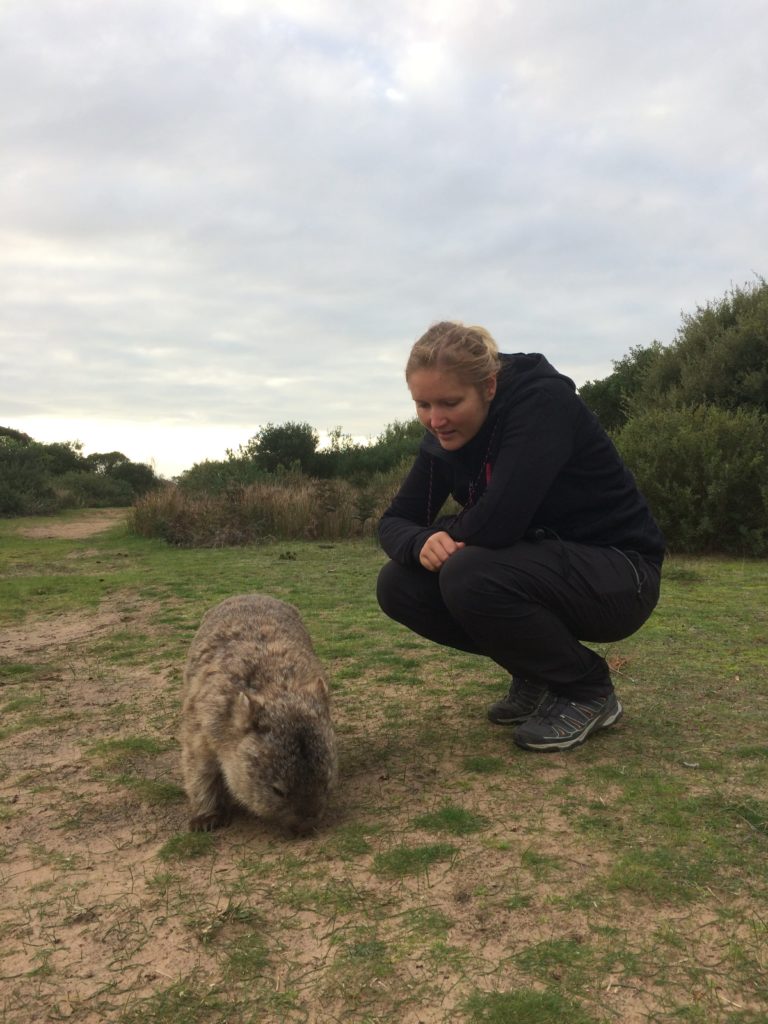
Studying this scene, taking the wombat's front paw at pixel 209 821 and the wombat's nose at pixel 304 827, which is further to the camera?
the wombat's front paw at pixel 209 821

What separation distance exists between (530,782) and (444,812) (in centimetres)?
46

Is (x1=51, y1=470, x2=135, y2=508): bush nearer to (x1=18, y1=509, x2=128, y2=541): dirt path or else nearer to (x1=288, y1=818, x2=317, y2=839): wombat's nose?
(x1=18, y1=509, x2=128, y2=541): dirt path

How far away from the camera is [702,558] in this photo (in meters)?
11.7

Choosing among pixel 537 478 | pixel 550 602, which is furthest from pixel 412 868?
pixel 537 478

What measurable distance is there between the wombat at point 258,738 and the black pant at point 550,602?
0.80 meters

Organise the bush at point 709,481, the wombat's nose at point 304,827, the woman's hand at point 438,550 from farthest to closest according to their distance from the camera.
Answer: the bush at point 709,481 → the woman's hand at point 438,550 → the wombat's nose at point 304,827

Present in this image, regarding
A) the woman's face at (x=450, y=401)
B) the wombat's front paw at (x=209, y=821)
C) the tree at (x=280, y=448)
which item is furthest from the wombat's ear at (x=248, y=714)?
the tree at (x=280, y=448)

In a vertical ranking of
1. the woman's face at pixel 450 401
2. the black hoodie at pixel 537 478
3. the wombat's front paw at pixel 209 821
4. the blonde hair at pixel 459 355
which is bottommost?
the wombat's front paw at pixel 209 821

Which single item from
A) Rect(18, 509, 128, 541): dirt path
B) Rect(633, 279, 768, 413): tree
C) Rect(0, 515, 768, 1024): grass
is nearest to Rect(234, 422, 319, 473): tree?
Rect(18, 509, 128, 541): dirt path

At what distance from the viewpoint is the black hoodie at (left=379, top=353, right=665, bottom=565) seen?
3568mm

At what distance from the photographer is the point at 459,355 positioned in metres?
3.58

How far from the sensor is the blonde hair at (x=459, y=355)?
11.8 feet

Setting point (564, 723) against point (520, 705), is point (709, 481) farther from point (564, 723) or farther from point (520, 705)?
point (564, 723)

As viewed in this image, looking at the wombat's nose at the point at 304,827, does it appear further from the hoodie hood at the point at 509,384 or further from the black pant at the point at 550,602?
the hoodie hood at the point at 509,384
